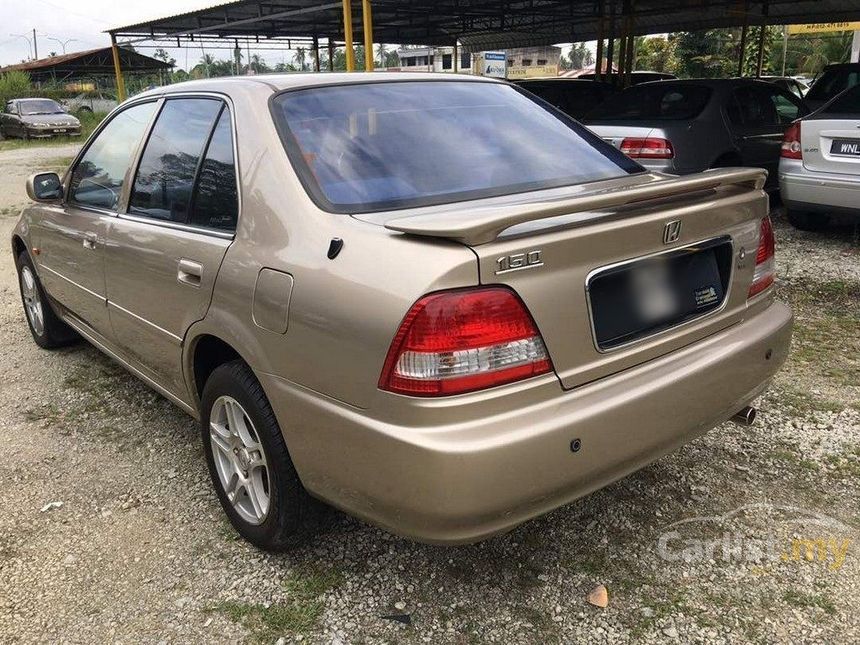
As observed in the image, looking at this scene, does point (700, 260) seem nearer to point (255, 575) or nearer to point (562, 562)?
point (562, 562)

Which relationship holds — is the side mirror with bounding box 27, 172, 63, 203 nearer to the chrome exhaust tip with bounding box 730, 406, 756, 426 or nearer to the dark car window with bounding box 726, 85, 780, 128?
the chrome exhaust tip with bounding box 730, 406, 756, 426

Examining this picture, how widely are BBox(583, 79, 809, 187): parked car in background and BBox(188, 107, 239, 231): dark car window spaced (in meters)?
5.45

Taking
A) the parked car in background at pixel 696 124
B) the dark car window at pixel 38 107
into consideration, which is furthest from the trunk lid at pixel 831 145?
the dark car window at pixel 38 107

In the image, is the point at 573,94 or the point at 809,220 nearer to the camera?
the point at 809,220

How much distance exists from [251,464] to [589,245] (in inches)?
56.4

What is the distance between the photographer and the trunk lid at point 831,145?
6.32 m

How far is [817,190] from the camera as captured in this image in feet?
21.7

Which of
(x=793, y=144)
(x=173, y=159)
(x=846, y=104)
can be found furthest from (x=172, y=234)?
(x=846, y=104)

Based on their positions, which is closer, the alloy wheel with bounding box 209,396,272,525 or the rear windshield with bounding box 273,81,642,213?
the rear windshield with bounding box 273,81,642,213

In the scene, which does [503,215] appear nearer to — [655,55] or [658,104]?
[658,104]

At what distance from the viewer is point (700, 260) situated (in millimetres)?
2465

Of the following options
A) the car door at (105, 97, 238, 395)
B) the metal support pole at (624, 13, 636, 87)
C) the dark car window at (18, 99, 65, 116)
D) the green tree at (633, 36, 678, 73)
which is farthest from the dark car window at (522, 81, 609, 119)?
the green tree at (633, 36, 678, 73)

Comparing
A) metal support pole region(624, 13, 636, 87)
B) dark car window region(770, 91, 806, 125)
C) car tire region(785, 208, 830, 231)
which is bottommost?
car tire region(785, 208, 830, 231)

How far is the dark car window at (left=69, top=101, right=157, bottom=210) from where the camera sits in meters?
3.44
